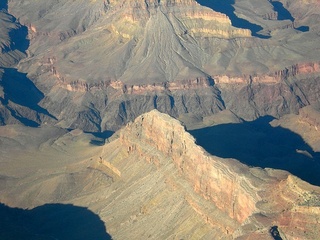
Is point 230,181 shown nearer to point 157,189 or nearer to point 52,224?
point 157,189

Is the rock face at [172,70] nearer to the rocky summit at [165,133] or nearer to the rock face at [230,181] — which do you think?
the rocky summit at [165,133]

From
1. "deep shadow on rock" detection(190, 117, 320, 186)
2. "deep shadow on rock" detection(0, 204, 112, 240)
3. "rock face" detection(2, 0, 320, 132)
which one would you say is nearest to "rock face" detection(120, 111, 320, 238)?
"deep shadow on rock" detection(190, 117, 320, 186)

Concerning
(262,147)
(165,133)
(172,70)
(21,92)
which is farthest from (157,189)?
(21,92)

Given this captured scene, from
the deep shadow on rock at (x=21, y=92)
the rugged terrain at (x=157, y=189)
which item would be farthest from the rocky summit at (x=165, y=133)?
the deep shadow on rock at (x=21, y=92)

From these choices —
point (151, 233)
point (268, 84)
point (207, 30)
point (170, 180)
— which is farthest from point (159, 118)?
point (207, 30)

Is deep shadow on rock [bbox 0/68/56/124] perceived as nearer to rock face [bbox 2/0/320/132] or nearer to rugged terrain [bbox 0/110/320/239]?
rock face [bbox 2/0/320/132]

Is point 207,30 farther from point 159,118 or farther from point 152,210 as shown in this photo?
point 152,210

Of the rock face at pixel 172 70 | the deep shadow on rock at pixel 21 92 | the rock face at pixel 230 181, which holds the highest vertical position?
the rock face at pixel 230 181
